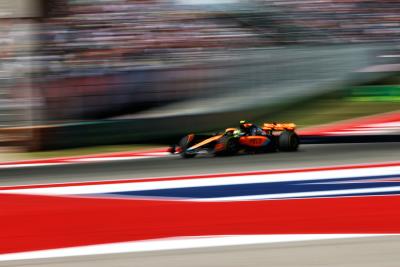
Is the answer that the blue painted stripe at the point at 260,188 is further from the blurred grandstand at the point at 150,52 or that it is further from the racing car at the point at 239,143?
the blurred grandstand at the point at 150,52

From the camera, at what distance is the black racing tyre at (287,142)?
5797mm

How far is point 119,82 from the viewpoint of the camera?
24.1ft

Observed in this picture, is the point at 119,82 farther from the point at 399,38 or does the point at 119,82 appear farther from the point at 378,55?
the point at 399,38

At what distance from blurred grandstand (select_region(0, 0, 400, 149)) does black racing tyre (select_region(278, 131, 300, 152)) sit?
190cm

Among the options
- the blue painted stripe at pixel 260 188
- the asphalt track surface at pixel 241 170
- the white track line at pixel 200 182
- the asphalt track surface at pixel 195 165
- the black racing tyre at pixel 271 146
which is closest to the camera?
the asphalt track surface at pixel 241 170

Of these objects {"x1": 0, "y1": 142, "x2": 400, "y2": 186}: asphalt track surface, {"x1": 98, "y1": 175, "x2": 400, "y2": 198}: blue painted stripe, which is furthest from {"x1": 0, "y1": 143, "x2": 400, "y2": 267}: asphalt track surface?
{"x1": 98, "y1": 175, "x2": 400, "y2": 198}: blue painted stripe

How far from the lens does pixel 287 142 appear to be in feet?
19.0

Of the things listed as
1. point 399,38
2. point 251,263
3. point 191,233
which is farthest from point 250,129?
point 399,38

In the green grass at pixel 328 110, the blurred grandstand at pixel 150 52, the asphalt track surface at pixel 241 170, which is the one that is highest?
the blurred grandstand at pixel 150 52

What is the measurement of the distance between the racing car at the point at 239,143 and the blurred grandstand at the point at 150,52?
1.70m

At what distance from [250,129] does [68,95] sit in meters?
2.50

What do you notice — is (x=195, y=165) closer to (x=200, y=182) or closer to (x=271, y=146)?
(x=200, y=182)

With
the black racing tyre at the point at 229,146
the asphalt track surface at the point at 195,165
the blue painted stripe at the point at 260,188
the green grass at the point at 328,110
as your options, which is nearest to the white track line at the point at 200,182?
the blue painted stripe at the point at 260,188

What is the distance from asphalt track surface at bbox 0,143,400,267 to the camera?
9.68 ft
